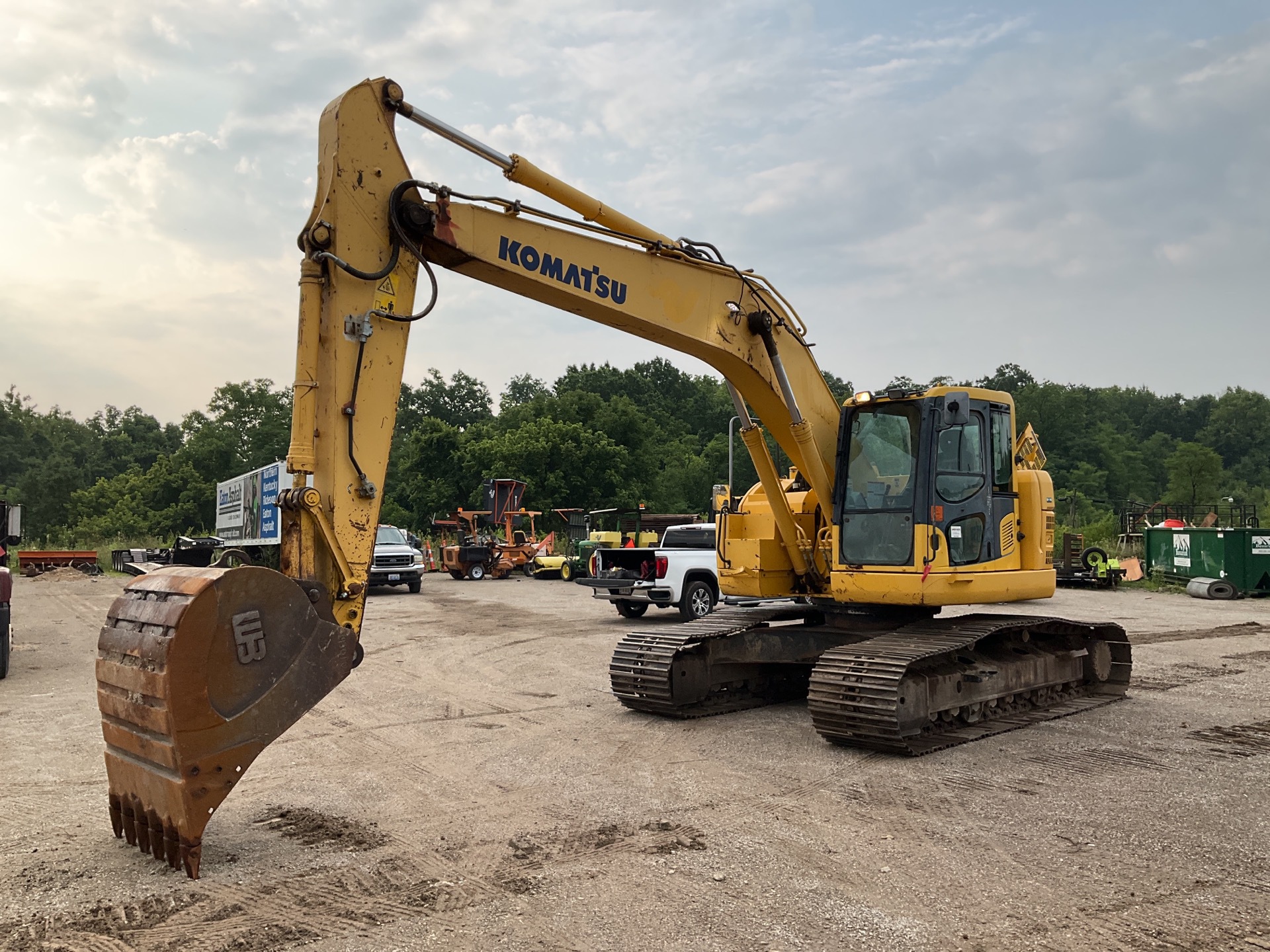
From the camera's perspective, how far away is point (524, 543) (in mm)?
35094

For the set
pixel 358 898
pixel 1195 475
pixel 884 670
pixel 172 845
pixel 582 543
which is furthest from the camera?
pixel 1195 475

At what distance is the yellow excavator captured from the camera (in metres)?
4.85

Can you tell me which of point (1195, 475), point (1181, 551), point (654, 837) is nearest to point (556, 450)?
point (1181, 551)

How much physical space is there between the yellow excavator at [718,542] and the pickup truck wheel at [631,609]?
316 inches

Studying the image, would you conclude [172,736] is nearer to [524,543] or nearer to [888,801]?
[888,801]

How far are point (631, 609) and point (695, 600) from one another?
159 centimetres

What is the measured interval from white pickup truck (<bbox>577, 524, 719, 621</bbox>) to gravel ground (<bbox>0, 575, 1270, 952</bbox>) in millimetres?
7478

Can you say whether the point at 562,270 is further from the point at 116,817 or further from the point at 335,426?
the point at 116,817

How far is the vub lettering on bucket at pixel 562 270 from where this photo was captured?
21.6ft

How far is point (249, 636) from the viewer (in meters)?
4.88

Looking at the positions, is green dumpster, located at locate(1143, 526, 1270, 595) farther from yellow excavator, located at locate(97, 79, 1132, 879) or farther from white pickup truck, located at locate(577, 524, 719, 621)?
yellow excavator, located at locate(97, 79, 1132, 879)

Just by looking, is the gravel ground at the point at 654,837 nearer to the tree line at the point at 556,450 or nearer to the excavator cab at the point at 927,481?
the excavator cab at the point at 927,481

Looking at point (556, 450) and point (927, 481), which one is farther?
point (556, 450)

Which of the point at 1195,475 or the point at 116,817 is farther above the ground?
the point at 1195,475
